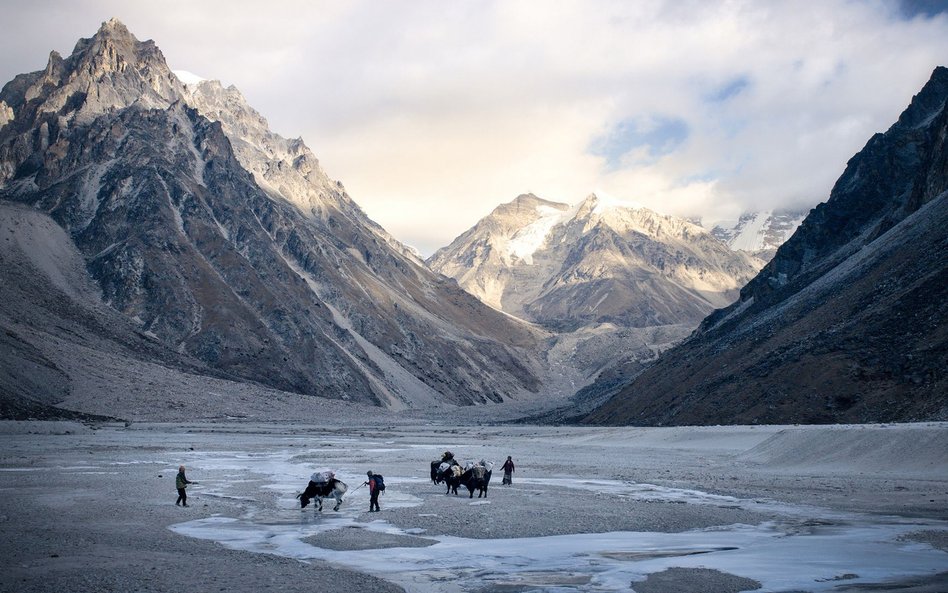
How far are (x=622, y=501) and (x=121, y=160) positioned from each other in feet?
575

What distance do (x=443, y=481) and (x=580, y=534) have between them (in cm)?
1553

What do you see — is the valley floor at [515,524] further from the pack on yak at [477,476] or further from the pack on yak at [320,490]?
the pack on yak at [477,476]

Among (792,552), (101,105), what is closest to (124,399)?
(792,552)

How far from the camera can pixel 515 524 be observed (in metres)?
25.1

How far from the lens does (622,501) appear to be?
3094 cm

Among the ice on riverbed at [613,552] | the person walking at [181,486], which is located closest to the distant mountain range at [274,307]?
the ice on riverbed at [613,552]

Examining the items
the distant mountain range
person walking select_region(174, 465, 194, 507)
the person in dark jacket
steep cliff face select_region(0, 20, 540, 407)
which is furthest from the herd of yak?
steep cliff face select_region(0, 20, 540, 407)

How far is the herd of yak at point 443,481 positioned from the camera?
28.4 m

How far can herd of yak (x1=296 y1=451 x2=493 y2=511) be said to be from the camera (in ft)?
93.1

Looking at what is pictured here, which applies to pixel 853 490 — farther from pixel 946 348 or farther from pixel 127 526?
pixel 946 348

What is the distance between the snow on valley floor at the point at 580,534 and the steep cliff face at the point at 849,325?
16667mm

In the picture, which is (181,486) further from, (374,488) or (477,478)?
(477,478)

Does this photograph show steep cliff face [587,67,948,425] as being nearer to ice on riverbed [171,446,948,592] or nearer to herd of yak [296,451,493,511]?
herd of yak [296,451,493,511]

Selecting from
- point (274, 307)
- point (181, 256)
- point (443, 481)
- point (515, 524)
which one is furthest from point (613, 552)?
point (181, 256)
